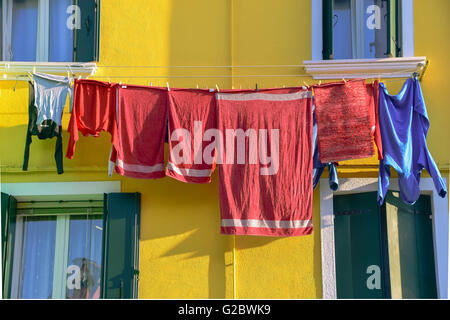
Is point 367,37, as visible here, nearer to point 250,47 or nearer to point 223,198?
point 250,47

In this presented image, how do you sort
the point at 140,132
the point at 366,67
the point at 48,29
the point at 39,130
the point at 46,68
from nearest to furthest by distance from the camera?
the point at 140,132
the point at 39,130
the point at 366,67
the point at 46,68
the point at 48,29

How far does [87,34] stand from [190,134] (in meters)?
1.76

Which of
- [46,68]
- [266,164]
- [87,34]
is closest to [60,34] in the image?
[87,34]

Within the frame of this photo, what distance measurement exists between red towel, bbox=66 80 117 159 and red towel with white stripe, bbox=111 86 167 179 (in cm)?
9

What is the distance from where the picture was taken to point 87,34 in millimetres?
9906

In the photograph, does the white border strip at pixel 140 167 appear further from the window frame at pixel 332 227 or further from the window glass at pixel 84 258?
the window frame at pixel 332 227

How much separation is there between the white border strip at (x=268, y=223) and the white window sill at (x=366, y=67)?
1699 millimetres

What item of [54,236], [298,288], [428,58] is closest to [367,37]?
[428,58]

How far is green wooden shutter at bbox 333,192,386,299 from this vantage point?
30.0 ft

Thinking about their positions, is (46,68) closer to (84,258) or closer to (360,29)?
(84,258)

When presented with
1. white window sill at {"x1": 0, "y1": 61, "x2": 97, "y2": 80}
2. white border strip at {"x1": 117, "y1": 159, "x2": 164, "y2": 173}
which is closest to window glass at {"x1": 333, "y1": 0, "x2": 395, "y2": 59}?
white border strip at {"x1": 117, "y1": 159, "x2": 164, "y2": 173}

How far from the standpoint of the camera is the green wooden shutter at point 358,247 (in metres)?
9.14

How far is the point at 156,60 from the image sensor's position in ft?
32.3

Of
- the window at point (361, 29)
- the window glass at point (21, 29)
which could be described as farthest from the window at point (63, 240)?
the window at point (361, 29)
